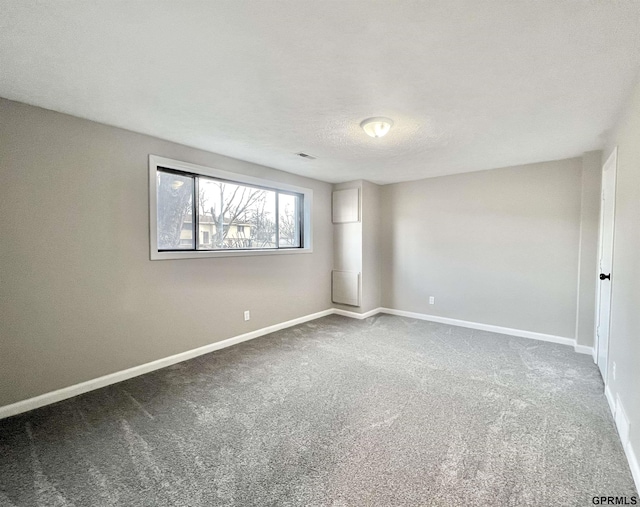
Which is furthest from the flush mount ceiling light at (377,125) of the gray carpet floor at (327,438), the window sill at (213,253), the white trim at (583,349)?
the white trim at (583,349)

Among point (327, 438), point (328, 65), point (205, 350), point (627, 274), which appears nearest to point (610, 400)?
point (627, 274)

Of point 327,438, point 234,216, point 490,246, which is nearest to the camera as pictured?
point 327,438

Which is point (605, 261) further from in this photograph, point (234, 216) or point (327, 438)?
point (234, 216)

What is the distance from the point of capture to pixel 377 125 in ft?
8.36

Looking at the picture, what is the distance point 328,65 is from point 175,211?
2336mm

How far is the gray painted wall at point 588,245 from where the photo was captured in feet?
11.2

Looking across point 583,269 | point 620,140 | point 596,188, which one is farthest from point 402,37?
point 583,269

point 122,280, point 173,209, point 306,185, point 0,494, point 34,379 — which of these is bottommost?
point 0,494

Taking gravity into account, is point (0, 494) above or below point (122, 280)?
below

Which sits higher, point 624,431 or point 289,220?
point 289,220

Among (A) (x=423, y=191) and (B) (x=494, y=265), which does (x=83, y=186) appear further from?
(B) (x=494, y=265)

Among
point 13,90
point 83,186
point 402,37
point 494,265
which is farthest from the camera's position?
point 494,265

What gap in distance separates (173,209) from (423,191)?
3727 mm

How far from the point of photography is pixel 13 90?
2107mm
